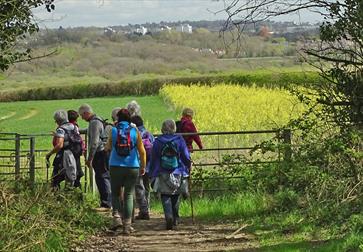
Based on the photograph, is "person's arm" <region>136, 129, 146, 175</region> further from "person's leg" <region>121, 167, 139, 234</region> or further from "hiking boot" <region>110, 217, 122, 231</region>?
"hiking boot" <region>110, 217, 122, 231</region>

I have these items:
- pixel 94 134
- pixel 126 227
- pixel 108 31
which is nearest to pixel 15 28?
pixel 94 134

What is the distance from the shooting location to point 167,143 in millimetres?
11227

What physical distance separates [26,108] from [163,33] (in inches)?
1835

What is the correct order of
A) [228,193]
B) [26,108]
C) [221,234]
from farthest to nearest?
[26,108] < [228,193] < [221,234]

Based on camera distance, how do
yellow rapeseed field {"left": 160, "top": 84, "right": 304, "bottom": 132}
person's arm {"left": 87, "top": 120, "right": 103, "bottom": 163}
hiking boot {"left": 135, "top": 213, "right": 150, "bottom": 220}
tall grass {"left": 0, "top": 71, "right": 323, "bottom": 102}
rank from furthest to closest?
tall grass {"left": 0, "top": 71, "right": 323, "bottom": 102} → yellow rapeseed field {"left": 160, "top": 84, "right": 304, "bottom": 132} → person's arm {"left": 87, "top": 120, "right": 103, "bottom": 163} → hiking boot {"left": 135, "top": 213, "right": 150, "bottom": 220}

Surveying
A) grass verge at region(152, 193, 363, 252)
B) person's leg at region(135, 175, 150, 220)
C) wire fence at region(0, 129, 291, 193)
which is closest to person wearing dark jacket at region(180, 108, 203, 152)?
wire fence at region(0, 129, 291, 193)

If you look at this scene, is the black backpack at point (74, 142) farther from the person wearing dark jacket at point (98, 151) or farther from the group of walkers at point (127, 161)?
the person wearing dark jacket at point (98, 151)

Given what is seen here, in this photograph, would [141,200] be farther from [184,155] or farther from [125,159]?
[125,159]

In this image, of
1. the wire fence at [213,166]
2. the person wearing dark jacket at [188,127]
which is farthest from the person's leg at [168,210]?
the person wearing dark jacket at [188,127]

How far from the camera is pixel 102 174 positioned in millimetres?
13047

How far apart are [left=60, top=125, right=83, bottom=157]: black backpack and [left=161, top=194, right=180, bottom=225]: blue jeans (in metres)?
2.19

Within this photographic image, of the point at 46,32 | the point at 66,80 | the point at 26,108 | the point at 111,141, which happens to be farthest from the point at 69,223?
the point at 66,80

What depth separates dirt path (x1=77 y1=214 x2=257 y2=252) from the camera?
31.8 ft

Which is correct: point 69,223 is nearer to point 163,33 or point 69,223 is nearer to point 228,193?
point 228,193
